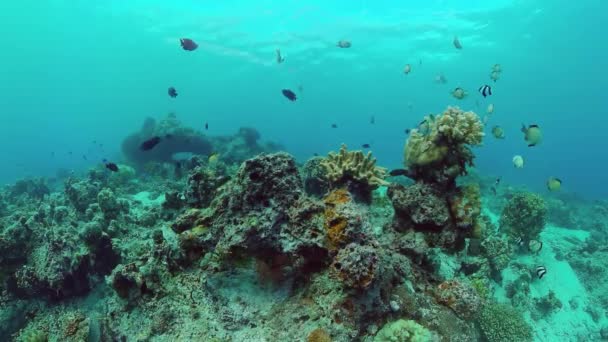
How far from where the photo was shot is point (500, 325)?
21.1 ft

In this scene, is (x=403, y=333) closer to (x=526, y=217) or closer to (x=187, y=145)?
(x=526, y=217)

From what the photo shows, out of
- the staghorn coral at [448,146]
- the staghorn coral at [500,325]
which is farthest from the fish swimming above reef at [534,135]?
the staghorn coral at [448,146]

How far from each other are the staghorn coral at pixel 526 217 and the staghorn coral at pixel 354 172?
688 centimetres

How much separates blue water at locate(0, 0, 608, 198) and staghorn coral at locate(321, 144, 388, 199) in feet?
58.2

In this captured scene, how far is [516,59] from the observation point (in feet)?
172

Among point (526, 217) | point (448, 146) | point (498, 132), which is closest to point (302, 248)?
point (448, 146)

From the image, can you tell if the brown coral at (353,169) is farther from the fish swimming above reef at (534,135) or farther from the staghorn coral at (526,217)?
the staghorn coral at (526,217)

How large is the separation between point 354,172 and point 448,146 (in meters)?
1.52

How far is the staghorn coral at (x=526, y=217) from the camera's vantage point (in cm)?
1073

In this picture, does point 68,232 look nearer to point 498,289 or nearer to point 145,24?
point 498,289

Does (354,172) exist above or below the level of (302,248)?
below

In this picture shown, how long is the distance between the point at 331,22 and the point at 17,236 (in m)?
36.2

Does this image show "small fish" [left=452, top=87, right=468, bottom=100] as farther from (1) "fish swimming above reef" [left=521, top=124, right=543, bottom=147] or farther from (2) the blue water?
(2) the blue water

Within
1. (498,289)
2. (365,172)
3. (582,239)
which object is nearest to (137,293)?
(365,172)
